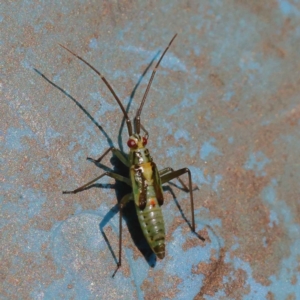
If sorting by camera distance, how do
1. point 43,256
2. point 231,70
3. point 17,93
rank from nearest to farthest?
point 43,256, point 17,93, point 231,70

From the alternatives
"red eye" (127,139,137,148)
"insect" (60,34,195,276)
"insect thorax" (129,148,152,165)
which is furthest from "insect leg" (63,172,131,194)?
"red eye" (127,139,137,148)

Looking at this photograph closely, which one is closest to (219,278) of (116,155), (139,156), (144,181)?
(144,181)

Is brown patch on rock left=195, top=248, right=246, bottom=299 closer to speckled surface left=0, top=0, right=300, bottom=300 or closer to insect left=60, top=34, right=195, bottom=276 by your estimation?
speckled surface left=0, top=0, right=300, bottom=300

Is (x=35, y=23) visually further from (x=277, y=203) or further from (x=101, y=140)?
(x=277, y=203)

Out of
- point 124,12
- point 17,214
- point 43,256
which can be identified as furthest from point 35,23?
point 43,256

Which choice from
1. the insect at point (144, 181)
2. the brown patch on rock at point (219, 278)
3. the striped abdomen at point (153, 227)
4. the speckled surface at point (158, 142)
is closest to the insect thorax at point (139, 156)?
the insect at point (144, 181)

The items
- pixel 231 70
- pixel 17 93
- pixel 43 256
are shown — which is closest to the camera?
pixel 43 256
